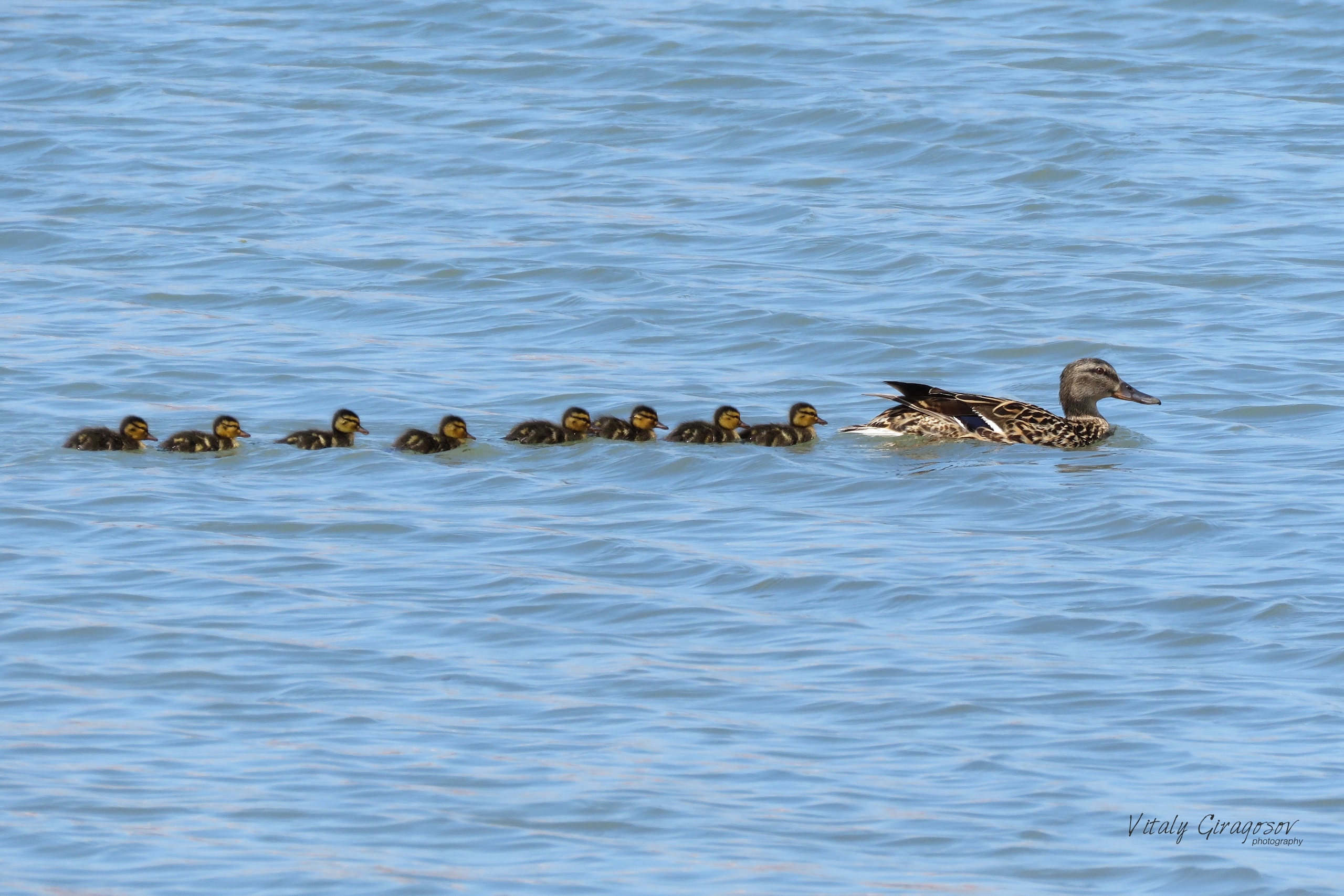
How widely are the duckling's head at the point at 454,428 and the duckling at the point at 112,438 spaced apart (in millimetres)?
1244

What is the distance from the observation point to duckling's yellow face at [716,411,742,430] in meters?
10.2

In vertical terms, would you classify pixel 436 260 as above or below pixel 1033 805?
above

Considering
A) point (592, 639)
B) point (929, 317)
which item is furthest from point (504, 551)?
point (929, 317)

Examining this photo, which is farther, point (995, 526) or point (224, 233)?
point (224, 233)

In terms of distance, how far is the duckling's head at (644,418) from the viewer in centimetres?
1016

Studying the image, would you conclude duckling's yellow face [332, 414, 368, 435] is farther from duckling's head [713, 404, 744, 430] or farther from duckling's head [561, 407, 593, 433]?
duckling's head [713, 404, 744, 430]

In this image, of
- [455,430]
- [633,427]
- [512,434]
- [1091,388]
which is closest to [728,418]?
[633,427]

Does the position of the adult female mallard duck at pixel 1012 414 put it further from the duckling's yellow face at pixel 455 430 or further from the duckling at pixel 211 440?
the duckling at pixel 211 440

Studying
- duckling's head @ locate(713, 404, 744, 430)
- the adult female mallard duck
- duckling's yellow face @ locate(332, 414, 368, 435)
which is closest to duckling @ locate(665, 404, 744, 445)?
duckling's head @ locate(713, 404, 744, 430)

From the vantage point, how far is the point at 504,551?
8477mm

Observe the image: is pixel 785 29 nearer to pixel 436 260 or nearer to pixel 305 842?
pixel 436 260

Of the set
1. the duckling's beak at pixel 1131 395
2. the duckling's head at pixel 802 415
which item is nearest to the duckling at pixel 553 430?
the duckling's head at pixel 802 415

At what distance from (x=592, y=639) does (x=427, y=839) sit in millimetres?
1603

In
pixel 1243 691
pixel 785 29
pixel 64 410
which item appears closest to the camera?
pixel 1243 691
